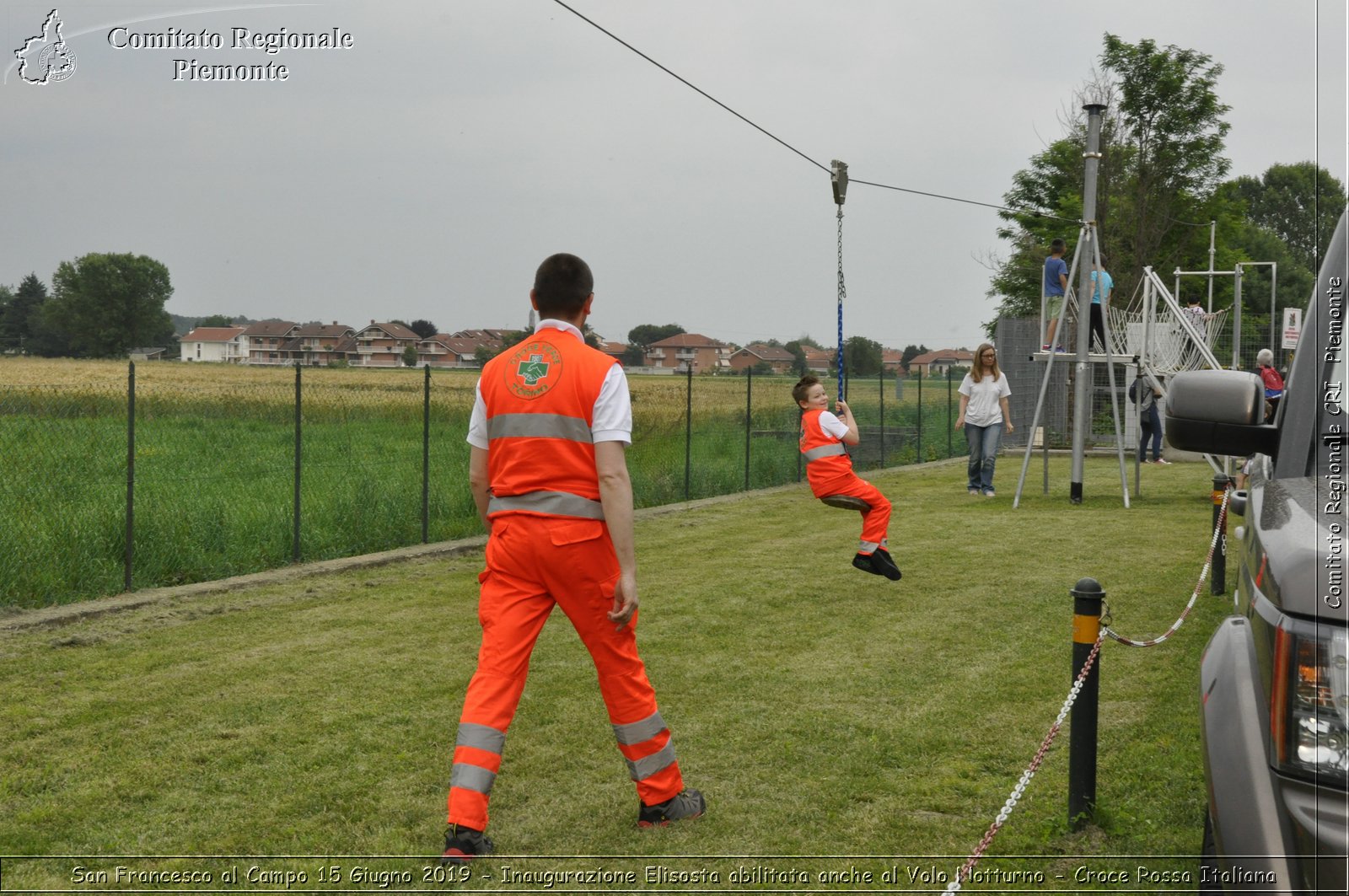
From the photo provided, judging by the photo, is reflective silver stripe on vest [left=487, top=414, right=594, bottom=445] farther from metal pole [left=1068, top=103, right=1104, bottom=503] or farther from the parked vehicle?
metal pole [left=1068, top=103, right=1104, bottom=503]

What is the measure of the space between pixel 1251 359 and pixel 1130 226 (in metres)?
11.3

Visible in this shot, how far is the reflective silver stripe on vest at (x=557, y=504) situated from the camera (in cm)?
427

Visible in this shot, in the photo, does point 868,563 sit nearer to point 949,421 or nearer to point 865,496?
point 865,496

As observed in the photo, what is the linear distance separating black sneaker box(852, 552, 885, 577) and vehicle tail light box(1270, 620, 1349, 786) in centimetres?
731

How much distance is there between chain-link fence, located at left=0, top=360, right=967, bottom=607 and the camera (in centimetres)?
923

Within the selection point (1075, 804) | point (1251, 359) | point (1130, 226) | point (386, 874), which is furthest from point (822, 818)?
point (1130, 226)

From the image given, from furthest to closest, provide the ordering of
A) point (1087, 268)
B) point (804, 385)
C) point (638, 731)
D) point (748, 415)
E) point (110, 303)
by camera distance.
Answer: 1. point (110, 303)
2. point (748, 415)
3. point (1087, 268)
4. point (804, 385)
5. point (638, 731)

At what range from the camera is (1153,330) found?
1777cm

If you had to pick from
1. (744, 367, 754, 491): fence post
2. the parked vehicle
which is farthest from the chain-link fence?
the parked vehicle

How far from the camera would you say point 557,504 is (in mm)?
4270

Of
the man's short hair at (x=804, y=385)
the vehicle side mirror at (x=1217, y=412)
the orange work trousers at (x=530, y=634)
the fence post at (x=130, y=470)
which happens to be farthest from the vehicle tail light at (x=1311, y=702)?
the fence post at (x=130, y=470)

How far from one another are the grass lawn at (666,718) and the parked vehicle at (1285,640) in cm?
153

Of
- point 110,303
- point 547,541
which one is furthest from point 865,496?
point 110,303

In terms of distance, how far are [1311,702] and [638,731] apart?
100 inches
